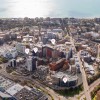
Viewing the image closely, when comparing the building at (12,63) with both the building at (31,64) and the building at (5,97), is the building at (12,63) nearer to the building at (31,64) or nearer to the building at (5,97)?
the building at (31,64)

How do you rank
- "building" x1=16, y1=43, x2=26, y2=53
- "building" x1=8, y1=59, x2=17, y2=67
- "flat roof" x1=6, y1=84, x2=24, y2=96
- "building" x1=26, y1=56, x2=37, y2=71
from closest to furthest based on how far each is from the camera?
"flat roof" x1=6, y1=84, x2=24, y2=96 → "building" x1=26, y1=56, x2=37, y2=71 → "building" x1=8, y1=59, x2=17, y2=67 → "building" x1=16, y1=43, x2=26, y2=53

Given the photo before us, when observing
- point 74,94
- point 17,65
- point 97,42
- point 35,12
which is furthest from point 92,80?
point 35,12

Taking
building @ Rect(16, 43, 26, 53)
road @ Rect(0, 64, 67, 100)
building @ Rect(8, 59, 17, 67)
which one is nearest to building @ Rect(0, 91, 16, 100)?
road @ Rect(0, 64, 67, 100)

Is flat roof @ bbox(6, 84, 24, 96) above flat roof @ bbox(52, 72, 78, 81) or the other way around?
the other way around

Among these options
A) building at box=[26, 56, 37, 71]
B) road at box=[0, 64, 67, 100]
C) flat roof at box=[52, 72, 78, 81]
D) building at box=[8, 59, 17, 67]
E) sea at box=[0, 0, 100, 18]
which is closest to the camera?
road at box=[0, 64, 67, 100]

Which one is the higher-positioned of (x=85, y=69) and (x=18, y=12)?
(x=18, y=12)

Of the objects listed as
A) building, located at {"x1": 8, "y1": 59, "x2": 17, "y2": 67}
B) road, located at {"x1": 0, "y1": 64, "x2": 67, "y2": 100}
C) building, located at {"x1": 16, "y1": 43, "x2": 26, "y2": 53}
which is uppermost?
building, located at {"x1": 16, "y1": 43, "x2": 26, "y2": 53}

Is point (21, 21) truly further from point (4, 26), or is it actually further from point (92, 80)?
point (92, 80)

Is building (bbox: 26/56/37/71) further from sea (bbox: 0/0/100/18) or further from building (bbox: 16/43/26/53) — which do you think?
sea (bbox: 0/0/100/18)

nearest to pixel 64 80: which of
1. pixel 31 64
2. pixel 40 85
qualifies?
pixel 40 85
